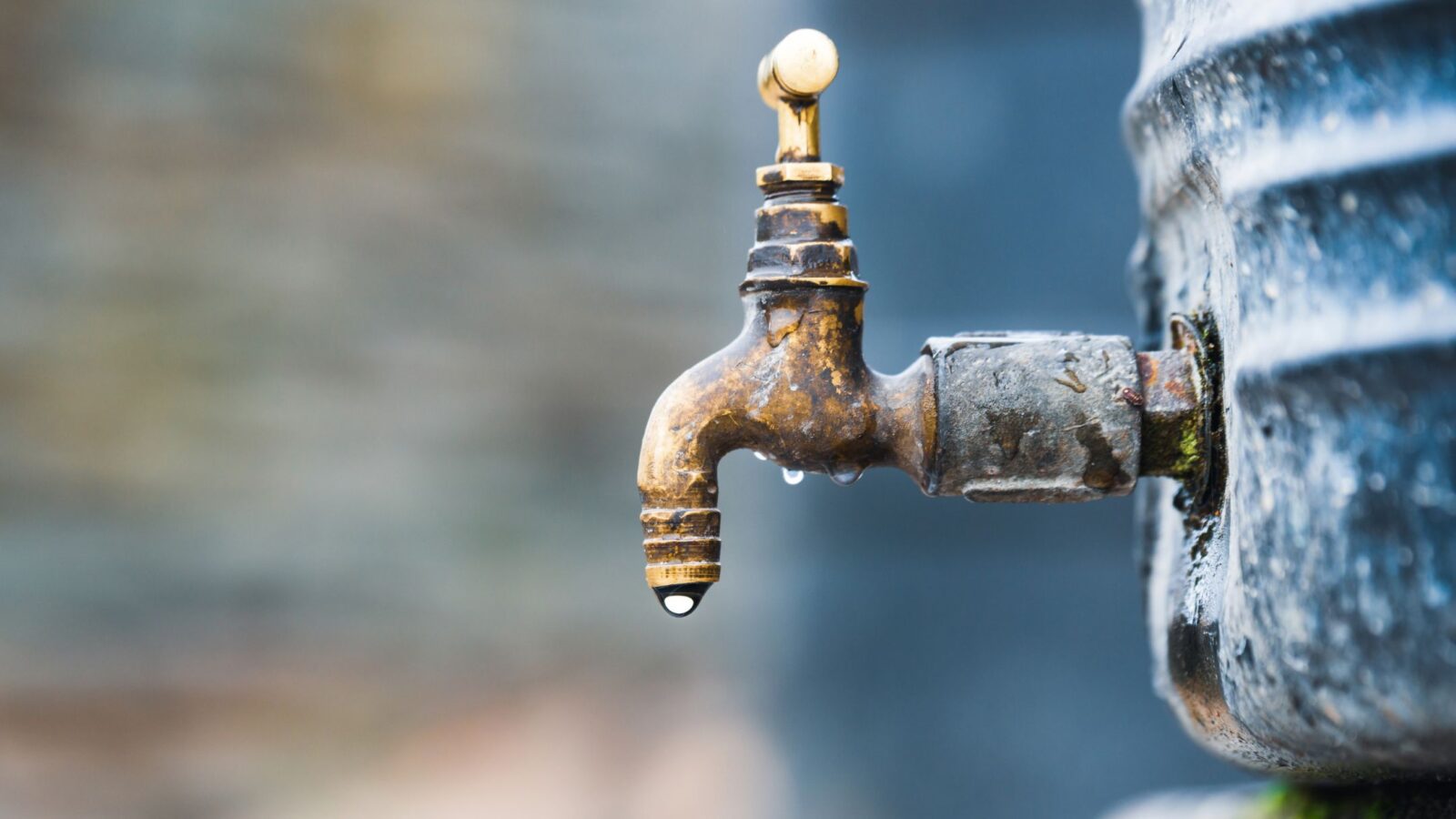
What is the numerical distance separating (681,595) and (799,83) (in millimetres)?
209

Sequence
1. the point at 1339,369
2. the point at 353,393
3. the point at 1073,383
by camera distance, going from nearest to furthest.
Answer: the point at 1339,369 → the point at 1073,383 → the point at 353,393

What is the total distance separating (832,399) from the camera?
1.94 feet

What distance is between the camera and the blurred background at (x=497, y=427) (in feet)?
5.90

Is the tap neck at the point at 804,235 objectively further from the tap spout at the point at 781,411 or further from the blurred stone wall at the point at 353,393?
the blurred stone wall at the point at 353,393

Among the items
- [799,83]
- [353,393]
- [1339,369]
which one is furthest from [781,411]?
[353,393]

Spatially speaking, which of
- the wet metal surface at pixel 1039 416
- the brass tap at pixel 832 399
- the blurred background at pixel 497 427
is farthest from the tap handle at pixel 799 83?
the blurred background at pixel 497 427

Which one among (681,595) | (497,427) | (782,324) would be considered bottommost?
(681,595)

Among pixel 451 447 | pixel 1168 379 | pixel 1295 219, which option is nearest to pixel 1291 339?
pixel 1295 219

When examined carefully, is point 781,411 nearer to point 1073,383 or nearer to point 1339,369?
point 1073,383

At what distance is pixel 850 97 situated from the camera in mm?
2029

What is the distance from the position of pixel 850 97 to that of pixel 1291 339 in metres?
1.66

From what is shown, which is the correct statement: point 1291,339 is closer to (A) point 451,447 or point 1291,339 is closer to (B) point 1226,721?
(B) point 1226,721

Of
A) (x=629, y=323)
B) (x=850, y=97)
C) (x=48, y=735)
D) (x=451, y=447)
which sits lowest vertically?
(x=48, y=735)

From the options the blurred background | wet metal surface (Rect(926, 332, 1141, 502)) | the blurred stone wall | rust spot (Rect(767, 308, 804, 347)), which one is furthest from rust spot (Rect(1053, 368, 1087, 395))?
the blurred stone wall
